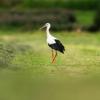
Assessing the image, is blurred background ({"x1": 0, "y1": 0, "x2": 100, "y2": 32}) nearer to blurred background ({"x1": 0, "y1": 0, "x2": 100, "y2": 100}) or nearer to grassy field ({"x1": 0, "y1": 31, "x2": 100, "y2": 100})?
blurred background ({"x1": 0, "y1": 0, "x2": 100, "y2": 100})

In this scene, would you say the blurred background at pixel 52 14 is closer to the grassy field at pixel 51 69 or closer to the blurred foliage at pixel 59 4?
the blurred foliage at pixel 59 4

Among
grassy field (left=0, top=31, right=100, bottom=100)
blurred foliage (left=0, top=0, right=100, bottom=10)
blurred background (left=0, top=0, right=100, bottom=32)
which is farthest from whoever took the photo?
blurred foliage (left=0, top=0, right=100, bottom=10)

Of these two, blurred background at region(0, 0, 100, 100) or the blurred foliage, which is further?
the blurred foliage

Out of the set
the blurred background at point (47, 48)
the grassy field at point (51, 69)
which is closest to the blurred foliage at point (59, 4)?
the blurred background at point (47, 48)

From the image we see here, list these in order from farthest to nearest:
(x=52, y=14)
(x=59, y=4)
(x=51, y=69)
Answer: (x=59, y=4) → (x=52, y=14) → (x=51, y=69)

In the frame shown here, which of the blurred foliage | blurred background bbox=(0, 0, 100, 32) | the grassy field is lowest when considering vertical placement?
the grassy field

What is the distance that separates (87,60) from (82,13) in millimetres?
19757

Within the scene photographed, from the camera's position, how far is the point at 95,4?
37.8 metres

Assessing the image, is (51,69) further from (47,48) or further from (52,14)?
(52,14)

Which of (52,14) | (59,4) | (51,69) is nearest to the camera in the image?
(51,69)

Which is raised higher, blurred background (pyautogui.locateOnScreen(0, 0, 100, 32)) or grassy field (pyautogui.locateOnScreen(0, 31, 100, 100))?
blurred background (pyautogui.locateOnScreen(0, 0, 100, 32))

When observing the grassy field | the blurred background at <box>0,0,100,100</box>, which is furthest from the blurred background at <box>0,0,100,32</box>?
the grassy field

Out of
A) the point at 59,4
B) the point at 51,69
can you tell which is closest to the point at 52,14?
the point at 59,4

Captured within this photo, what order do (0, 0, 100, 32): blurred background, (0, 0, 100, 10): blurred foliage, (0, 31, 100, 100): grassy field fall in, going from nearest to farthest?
(0, 31, 100, 100): grassy field
(0, 0, 100, 32): blurred background
(0, 0, 100, 10): blurred foliage
